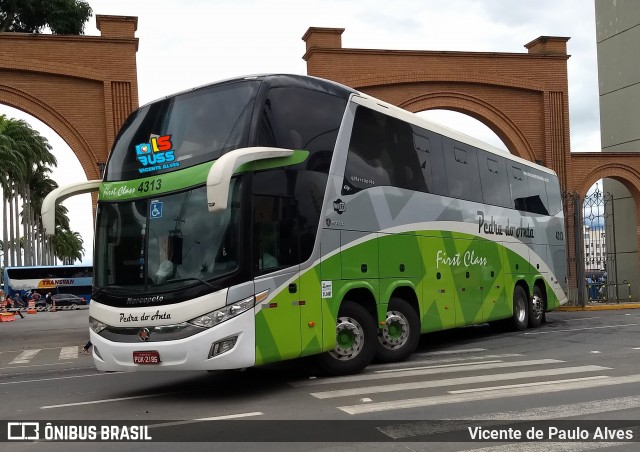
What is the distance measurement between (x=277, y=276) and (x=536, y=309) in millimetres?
10760

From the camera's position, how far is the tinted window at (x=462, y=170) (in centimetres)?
1309

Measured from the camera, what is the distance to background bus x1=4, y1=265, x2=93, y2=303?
181 feet

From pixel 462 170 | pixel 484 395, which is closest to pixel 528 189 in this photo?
pixel 462 170

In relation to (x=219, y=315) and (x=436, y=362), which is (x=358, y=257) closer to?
(x=436, y=362)

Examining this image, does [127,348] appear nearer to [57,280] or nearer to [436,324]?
[436,324]

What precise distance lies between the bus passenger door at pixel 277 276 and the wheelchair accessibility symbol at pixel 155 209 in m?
1.19

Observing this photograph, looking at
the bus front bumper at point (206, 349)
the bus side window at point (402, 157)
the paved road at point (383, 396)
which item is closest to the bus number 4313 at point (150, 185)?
the bus front bumper at point (206, 349)

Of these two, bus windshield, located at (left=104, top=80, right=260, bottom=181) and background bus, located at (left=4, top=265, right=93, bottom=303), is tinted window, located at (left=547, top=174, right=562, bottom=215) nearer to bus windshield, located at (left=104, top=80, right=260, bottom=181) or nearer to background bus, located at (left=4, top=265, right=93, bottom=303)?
bus windshield, located at (left=104, top=80, right=260, bottom=181)

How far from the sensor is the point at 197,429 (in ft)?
22.4

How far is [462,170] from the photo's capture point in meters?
13.6

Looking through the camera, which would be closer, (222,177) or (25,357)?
(222,177)

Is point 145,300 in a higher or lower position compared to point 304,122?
lower

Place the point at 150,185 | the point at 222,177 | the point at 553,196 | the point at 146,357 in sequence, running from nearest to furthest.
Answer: the point at 222,177 → the point at 146,357 → the point at 150,185 → the point at 553,196

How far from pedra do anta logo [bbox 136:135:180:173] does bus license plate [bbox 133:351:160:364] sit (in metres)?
2.31
